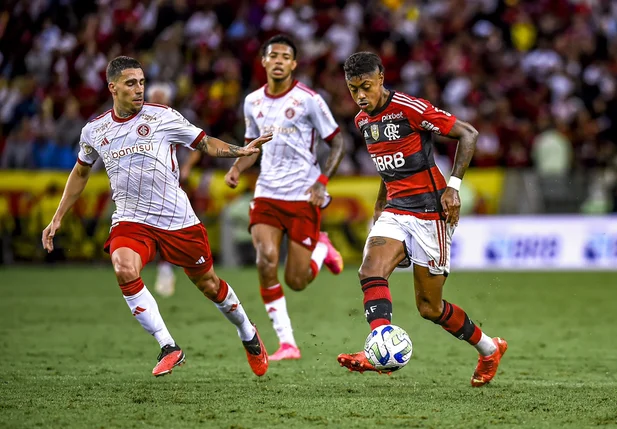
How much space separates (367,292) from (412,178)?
0.95m

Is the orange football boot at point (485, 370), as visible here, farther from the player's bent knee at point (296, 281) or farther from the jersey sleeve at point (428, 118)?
the player's bent knee at point (296, 281)

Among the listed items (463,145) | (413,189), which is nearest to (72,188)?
(413,189)

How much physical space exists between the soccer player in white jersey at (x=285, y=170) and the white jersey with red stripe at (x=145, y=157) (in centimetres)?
165

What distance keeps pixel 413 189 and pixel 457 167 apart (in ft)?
1.25

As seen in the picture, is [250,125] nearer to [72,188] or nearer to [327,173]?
[327,173]

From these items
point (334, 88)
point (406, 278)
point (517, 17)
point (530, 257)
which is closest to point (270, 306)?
point (406, 278)

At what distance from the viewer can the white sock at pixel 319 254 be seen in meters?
10.0

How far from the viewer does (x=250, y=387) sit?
742cm

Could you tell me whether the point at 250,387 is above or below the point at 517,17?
below

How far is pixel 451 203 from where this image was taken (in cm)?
707

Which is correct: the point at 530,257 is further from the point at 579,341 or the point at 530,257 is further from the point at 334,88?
the point at 579,341

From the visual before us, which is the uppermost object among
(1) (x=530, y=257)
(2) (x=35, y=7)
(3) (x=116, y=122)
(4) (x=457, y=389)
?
(2) (x=35, y=7)

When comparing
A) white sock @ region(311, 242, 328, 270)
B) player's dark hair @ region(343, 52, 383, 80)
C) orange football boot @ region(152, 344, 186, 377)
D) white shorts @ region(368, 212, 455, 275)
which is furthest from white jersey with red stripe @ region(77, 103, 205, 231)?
white sock @ region(311, 242, 328, 270)

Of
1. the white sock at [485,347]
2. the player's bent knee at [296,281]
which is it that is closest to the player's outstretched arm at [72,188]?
the player's bent knee at [296,281]
